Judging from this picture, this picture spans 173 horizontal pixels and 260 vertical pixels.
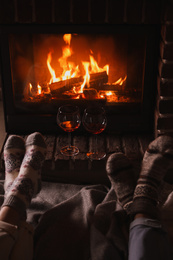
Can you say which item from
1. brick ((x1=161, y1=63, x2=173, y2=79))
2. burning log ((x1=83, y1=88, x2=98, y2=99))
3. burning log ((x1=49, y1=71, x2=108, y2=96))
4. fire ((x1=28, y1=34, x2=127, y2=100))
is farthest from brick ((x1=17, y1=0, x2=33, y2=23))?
brick ((x1=161, y1=63, x2=173, y2=79))

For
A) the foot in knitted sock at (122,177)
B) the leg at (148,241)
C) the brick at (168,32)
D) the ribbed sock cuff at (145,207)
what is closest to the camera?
the leg at (148,241)

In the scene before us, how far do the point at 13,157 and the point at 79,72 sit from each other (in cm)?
58

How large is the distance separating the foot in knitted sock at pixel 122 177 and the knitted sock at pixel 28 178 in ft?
1.07

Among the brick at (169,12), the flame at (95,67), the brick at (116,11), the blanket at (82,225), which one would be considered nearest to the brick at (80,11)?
the brick at (116,11)

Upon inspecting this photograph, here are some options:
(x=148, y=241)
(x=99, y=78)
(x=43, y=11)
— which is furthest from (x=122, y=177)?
(x=43, y=11)

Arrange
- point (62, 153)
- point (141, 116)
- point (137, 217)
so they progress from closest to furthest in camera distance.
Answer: point (137, 217) < point (62, 153) < point (141, 116)

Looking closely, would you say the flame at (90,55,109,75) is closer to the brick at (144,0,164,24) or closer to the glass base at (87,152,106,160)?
the brick at (144,0,164,24)

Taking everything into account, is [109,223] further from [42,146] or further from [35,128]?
[35,128]

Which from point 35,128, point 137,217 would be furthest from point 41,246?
point 35,128

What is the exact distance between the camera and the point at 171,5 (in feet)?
4.99

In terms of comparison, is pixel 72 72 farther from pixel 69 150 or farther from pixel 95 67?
pixel 69 150

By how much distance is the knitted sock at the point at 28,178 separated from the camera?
51.3 inches

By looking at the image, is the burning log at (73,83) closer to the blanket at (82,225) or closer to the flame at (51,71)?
the flame at (51,71)

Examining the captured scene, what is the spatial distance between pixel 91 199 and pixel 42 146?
0.38 meters
